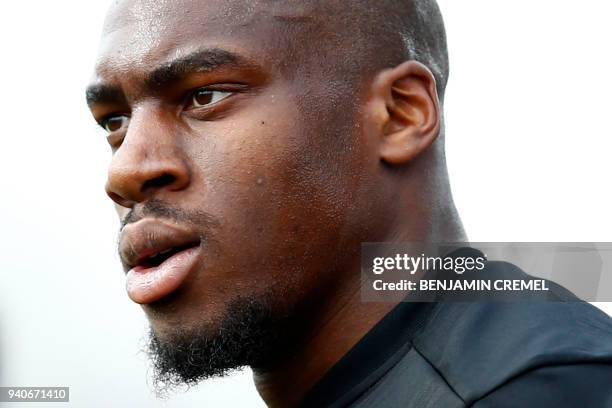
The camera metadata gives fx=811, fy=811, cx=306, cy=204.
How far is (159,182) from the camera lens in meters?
1.71

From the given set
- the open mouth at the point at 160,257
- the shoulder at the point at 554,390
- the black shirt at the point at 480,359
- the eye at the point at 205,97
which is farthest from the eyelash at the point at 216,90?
the shoulder at the point at 554,390

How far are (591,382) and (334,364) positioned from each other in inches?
21.5

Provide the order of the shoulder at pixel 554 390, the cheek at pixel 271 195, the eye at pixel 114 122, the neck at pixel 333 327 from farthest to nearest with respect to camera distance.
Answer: the eye at pixel 114 122 → the neck at pixel 333 327 → the cheek at pixel 271 195 → the shoulder at pixel 554 390

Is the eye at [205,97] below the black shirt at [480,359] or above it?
above

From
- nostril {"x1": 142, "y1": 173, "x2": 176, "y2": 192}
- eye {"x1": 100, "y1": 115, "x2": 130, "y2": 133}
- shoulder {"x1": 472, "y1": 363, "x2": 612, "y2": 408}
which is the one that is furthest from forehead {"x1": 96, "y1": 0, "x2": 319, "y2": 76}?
shoulder {"x1": 472, "y1": 363, "x2": 612, "y2": 408}

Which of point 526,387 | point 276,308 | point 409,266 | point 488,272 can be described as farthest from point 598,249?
point 276,308

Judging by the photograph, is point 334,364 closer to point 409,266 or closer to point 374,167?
point 409,266

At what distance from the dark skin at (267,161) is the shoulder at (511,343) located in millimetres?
195

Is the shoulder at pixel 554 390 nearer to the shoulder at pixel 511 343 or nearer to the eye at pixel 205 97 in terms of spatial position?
the shoulder at pixel 511 343

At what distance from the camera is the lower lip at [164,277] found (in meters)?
1.69

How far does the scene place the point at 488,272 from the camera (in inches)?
71.6

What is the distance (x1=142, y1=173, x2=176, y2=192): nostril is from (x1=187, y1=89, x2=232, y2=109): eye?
0.57 ft

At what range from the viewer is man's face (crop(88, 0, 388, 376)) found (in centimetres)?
169

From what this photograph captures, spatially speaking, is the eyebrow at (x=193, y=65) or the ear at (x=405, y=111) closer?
the eyebrow at (x=193, y=65)
